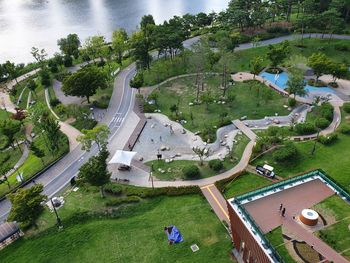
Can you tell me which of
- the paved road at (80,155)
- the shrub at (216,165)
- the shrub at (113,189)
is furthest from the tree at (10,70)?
the shrub at (216,165)

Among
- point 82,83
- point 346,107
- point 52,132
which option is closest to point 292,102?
point 346,107

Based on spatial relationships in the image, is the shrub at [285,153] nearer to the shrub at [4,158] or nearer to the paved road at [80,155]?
the paved road at [80,155]

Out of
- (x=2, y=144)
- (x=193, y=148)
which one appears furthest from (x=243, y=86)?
(x=2, y=144)

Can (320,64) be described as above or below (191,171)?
above

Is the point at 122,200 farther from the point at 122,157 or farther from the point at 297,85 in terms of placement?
the point at 297,85

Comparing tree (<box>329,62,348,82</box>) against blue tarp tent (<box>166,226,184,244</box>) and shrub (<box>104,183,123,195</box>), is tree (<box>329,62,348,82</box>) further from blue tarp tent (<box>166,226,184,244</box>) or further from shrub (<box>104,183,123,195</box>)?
shrub (<box>104,183,123,195</box>)

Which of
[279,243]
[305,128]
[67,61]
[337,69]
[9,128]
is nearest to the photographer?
[279,243]
